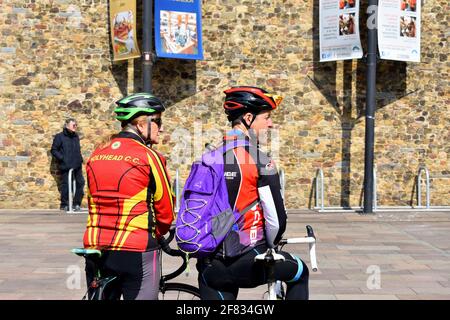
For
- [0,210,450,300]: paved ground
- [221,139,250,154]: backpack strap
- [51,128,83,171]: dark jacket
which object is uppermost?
[221,139,250,154]: backpack strap

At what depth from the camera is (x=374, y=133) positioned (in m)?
13.7

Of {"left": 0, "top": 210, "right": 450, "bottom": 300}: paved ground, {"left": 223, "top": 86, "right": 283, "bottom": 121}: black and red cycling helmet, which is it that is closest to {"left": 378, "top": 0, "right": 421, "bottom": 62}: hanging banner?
{"left": 0, "top": 210, "right": 450, "bottom": 300}: paved ground

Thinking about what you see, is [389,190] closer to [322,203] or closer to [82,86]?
[322,203]

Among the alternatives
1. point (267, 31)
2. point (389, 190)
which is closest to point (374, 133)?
point (389, 190)

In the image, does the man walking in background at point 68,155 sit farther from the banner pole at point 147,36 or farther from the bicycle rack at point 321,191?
the bicycle rack at point 321,191

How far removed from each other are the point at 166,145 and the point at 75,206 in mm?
2301

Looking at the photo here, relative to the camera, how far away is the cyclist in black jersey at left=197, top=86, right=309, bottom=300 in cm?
303

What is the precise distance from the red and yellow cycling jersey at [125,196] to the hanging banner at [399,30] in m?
10.9

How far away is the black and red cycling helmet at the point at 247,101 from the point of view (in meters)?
3.19

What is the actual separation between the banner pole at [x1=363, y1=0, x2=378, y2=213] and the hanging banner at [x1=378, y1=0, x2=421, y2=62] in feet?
1.57

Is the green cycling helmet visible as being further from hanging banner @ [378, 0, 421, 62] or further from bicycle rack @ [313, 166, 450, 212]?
hanging banner @ [378, 0, 421, 62]

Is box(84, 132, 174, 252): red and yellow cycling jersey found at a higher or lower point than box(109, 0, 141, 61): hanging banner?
lower

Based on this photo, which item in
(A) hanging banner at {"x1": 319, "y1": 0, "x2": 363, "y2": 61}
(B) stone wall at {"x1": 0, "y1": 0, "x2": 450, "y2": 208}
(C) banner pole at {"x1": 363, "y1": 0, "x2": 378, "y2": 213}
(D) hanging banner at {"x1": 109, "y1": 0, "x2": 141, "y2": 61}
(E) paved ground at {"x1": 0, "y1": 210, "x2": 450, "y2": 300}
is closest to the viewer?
(E) paved ground at {"x1": 0, "y1": 210, "x2": 450, "y2": 300}

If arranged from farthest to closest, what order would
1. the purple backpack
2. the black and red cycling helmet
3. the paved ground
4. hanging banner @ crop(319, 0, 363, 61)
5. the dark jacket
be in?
hanging banner @ crop(319, 0, 363, 61)
the dark jacket
the paved ground
the black and red cycling helmet
the purple backpack
